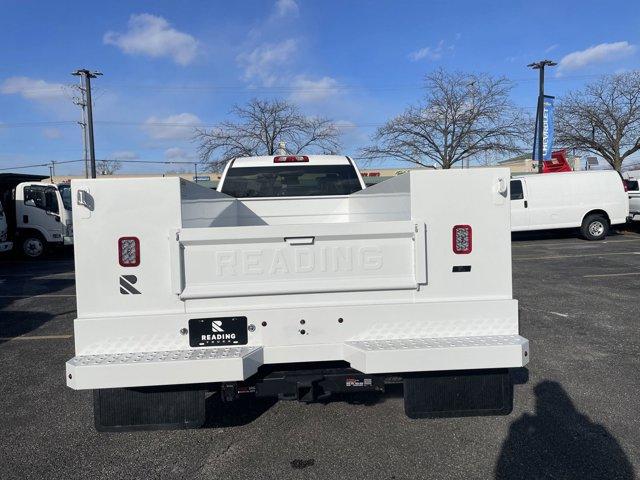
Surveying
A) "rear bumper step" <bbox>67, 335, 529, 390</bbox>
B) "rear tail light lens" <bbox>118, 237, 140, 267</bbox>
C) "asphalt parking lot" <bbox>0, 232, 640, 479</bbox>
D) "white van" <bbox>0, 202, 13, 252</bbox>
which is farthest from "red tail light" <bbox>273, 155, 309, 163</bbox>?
"white van" <bbox>0, 202, 13, 252</bbox>

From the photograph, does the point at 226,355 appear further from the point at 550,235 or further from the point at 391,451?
the point at 550,235

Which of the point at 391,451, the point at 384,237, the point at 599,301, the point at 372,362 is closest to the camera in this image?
the point at 372,362

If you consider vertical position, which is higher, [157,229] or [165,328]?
[157,229]

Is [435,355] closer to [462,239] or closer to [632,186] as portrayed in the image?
[462,239]

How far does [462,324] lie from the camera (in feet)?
10.2

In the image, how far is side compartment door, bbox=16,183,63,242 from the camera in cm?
1575

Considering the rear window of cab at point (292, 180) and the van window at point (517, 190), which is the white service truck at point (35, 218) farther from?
the van window at point (517, 190)

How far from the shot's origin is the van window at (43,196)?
15805 millimetres

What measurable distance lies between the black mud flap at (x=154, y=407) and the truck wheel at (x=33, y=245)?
48.5ft

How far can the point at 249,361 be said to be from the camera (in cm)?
290

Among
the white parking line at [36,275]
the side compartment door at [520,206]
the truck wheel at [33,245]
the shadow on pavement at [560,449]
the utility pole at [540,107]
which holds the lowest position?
the shadow on pavement at [560,449]

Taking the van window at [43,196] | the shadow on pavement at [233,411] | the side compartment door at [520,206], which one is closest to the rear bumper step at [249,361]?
the shadow on pavement at [233,411]

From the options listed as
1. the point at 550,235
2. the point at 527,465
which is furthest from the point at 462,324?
the point at 550,235

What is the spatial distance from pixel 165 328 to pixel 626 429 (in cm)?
329
